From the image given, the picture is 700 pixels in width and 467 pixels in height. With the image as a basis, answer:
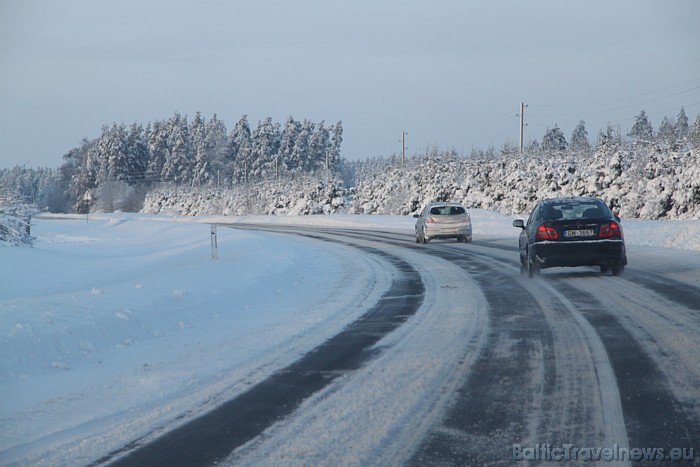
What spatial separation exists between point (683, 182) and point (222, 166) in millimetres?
92517

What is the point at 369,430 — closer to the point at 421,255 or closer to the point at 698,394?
the point at 698,394

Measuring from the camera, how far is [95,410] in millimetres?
5188

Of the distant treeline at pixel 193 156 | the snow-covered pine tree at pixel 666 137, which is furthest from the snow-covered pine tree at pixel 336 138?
the snow-covered pine tree at pixel 666 137

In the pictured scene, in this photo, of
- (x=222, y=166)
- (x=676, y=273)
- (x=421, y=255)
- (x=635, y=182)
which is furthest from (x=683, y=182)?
(x=222, y=166)

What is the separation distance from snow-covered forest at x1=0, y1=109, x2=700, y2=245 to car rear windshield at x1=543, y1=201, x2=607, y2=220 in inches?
668

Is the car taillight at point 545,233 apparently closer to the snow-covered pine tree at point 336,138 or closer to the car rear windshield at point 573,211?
the car rear windshield at point 573,211

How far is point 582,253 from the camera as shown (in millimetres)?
13109

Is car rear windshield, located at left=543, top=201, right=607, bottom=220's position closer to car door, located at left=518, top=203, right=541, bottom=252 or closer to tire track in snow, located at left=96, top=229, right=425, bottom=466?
car door, located at left=518, top=203, right=541, bottom=252

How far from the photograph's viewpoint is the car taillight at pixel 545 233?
1329 centimetres

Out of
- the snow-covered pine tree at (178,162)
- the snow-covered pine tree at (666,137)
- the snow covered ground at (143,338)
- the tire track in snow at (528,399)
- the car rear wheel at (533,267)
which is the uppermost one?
the snow-covered pine tree at (178,162)

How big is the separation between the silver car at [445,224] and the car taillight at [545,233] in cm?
1224

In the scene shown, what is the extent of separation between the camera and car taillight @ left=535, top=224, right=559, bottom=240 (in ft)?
43.6

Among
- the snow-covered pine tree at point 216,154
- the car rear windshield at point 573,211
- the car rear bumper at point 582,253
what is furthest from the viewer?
the snow-covered pine tree at point 216,154

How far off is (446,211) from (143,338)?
1915cm
